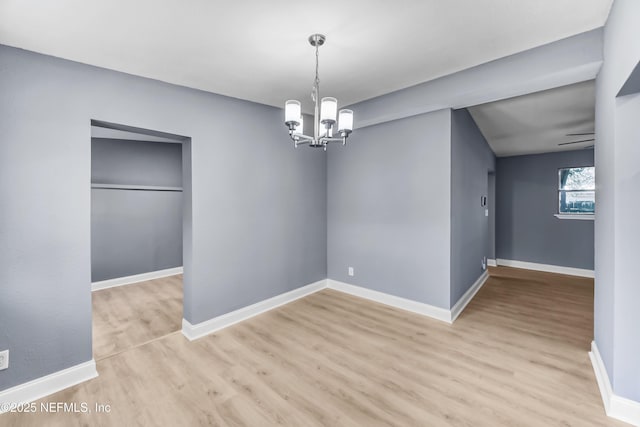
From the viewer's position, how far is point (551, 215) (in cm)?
595

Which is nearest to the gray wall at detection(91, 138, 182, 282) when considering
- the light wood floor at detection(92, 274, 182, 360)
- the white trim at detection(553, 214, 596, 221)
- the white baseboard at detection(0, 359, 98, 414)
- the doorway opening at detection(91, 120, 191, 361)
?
the doorway opening at detection(91, 120, 191, 361)

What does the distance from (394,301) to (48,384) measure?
343cm

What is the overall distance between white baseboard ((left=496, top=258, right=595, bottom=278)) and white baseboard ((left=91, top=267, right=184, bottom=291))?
691cm

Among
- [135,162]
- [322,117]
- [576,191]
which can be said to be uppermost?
[135,162]

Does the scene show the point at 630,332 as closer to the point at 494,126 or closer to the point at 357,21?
the point at 357,21

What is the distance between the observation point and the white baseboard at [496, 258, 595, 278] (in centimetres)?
556

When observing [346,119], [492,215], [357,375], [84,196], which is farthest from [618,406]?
[492,215]

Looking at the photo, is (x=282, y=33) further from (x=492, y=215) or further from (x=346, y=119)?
(x=492, y=215)

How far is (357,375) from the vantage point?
2.35 meters

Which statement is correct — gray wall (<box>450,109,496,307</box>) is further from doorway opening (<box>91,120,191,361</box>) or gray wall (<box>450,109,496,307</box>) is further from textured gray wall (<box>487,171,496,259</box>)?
doorway opening (<box>91,120,191,361</box>)

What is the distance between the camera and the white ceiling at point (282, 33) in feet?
6.00

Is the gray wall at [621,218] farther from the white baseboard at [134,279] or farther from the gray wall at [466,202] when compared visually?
the white baseboard at [134,279]

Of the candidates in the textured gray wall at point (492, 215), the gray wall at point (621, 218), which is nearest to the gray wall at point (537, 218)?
the textured gray wall at point (492, 215)

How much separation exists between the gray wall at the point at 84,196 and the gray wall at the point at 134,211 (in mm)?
2649
